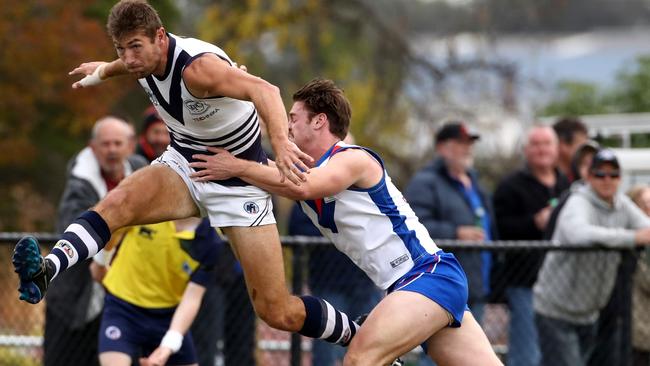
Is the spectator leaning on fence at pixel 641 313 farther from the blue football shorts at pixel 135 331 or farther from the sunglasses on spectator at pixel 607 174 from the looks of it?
the blue football shorts at pixel 135 331

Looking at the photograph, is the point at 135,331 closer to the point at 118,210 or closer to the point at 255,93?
the point at 118,210

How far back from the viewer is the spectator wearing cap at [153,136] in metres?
8.50

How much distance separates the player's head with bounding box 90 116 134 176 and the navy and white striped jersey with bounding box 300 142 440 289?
2.36 metres

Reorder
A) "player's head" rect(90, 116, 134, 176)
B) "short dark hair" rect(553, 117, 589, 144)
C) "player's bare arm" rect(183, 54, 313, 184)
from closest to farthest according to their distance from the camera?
"player's bare arm" rect(183, 54, 313, 184) → "player's head" rect(90, 116, 134, 176) → "short dark hair" rect(553, 117, 589, 144)

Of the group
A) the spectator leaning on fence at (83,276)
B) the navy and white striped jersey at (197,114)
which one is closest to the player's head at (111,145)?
the spectator leaning on fence at (83,276)

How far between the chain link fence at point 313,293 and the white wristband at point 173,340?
1473 millimetres

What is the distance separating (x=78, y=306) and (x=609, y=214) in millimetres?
3856

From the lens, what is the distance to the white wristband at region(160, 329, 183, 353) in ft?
21.9

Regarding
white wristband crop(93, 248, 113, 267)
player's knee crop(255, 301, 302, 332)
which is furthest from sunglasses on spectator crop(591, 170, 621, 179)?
white wristband crop(93, 248, 113, 267)

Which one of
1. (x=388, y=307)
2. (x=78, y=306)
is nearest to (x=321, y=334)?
(x=388, y=307)

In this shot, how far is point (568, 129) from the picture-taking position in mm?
9797

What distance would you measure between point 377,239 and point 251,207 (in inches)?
26.5

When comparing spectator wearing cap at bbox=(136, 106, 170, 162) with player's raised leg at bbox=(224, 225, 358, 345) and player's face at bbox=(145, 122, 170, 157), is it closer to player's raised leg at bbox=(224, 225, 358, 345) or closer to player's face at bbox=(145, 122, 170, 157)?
player's face at bbox=(145, 122, 170, 157)

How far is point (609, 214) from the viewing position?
331 inches
